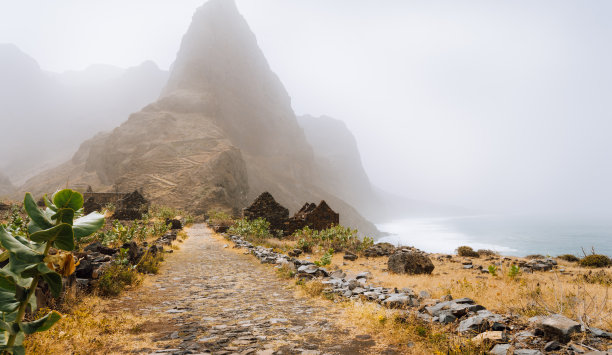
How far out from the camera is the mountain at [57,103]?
13725cm

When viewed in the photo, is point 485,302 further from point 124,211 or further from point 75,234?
point 124,211

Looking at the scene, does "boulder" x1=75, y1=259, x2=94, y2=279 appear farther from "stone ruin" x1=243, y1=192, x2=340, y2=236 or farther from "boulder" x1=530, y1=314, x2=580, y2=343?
"stone ruin" x1=243, y1=192, x2=340, y2=236

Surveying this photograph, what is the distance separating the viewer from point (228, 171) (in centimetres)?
6562

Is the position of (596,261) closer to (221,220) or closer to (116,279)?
(116,279)

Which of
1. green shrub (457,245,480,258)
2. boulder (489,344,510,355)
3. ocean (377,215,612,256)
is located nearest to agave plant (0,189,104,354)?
boulder (489,344,510,355)

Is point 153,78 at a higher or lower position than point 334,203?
higher

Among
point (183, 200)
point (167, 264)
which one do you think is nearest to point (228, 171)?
point (183, 200)

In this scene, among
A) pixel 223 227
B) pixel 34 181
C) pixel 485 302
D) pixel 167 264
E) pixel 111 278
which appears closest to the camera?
pixel 485 302

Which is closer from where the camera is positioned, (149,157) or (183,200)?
(183,200)

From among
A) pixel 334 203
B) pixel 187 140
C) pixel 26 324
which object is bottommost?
pixel 334 203

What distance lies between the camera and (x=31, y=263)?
3.99 ft

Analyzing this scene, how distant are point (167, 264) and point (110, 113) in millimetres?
189042

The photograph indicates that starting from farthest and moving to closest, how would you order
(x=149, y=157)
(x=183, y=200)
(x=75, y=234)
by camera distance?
(x=149, y=157), (x=183, y=200), (x=75, y=234)

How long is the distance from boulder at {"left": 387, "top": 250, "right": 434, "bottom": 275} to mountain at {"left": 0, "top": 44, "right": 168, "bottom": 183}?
523 feet
